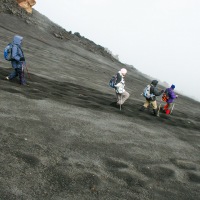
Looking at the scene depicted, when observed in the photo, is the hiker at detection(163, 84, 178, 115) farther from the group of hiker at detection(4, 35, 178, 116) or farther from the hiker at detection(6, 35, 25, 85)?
the hiker at detection(6, 35, 25, 85)

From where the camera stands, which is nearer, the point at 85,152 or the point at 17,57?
the point at 85,152

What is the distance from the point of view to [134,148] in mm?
8203

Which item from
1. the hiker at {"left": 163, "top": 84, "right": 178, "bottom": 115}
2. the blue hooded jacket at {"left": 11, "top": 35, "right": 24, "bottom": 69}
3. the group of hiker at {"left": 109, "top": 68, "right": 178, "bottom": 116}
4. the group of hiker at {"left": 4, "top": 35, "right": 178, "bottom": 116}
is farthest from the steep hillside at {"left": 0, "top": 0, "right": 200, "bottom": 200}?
the hiker at {"left": 163, "top": 84, "right": 178, "bottom": 115}

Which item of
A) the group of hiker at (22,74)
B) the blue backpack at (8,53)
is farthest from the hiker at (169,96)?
the blue backpack at (8,53)

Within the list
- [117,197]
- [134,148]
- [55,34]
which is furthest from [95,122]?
[55,34]

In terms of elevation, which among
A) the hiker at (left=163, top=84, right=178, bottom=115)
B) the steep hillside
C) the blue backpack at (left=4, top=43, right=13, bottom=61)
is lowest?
the steep hillside

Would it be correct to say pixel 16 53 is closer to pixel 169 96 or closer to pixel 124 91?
pixel 124 91

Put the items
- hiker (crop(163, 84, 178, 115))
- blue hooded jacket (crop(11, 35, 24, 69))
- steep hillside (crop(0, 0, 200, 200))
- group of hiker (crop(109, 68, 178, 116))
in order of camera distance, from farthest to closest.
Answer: hiker (crop(163, 84, 178, 115)) < group of hiker (crop(109, 68, 178, 116)) < blue hooded jacket (crop(11, 35, 24, 69)) < steep hillside (crop(0, 0, 200, 200))

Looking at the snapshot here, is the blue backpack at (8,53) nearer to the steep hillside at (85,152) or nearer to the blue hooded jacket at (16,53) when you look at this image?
the blue hooded jacket at (16,53)

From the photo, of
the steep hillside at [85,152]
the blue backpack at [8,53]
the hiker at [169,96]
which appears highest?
the hiker at [169,96]

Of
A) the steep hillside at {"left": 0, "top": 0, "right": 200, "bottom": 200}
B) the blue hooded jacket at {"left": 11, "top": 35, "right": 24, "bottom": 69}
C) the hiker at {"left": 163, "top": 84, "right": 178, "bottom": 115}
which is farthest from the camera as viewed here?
the hiker at {"left": 163, "top": 84, "right": 178, "bottom": 115}

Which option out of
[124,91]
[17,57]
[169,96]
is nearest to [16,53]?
[17,57]

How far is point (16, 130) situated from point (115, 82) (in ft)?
21.3

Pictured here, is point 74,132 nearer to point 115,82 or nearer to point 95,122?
point 95,122
